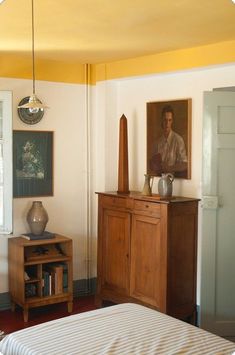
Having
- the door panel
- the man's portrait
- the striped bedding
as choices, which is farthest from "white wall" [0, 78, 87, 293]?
the striped bedding

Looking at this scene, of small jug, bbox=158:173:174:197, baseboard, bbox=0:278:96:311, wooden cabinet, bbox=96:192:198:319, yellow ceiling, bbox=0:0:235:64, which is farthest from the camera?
→ baseboard, bbox=0:278:96:311

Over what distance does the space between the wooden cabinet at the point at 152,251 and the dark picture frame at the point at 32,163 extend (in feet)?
2.25

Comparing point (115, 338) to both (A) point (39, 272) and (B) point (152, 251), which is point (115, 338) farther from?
(A) point (39, 272)

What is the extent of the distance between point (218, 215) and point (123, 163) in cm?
119

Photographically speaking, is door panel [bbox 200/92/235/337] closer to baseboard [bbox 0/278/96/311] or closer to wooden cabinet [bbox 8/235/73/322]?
wooden cabinet [bbox 8/235/73/322]

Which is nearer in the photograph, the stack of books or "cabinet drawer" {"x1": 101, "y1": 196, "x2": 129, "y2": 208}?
"cabinet drawer" {"x1": 101, "y1": 196, "x2": 129, "y2": 208}

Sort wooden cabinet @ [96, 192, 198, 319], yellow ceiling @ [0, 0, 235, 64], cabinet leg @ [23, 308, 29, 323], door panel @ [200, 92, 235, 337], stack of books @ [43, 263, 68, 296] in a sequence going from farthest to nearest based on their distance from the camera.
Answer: stack of books @ [43, 263, 68, 296], cabinet leg @ [23, 308, 29, 323], wooden cabinet @ [96, 192, 198, 319], door panel @ [200, 92, 235, 337], yellow ceiling @ [0, 0, 235, 64]

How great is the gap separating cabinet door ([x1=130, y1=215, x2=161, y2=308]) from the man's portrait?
1.95 ft

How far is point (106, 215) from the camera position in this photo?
4.88 meters

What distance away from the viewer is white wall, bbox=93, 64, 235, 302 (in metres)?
4.46

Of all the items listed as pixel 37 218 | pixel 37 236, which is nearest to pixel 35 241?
pixel 37 236

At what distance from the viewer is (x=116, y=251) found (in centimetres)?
477

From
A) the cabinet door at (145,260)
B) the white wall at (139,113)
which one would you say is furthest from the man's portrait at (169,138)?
the cabinet door at (145,260)

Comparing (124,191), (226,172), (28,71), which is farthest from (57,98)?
(226,172)
